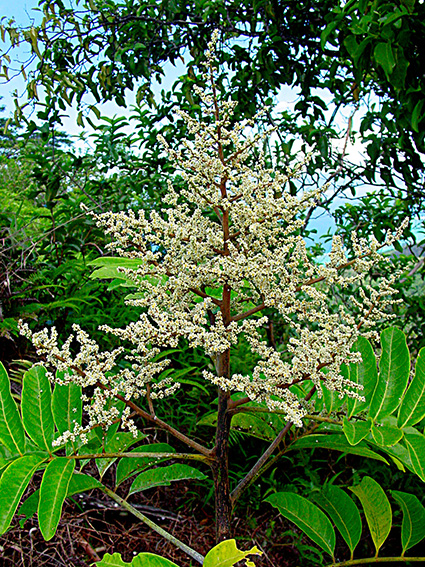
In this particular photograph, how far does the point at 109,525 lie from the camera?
191cm

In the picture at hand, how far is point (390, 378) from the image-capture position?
123 cm

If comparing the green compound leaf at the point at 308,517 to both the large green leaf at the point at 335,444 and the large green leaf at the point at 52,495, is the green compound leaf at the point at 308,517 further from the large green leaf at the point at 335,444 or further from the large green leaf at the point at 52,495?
the large green leaf at the point at 52,495

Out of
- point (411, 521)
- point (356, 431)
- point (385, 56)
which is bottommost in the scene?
point (411, 521)

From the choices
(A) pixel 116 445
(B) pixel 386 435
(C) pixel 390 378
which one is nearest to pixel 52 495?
(A) pixel 116 445

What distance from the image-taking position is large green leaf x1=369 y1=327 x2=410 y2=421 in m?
1.21

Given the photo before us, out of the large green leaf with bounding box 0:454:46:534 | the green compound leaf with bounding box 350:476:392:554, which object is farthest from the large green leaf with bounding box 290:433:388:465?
the large green leaf with bounding box 0:454:46:534

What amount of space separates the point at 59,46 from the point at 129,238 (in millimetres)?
2319

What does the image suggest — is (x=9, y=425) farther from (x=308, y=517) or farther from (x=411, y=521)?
(x=411, y=521)

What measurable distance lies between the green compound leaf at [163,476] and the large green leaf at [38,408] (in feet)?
1.20

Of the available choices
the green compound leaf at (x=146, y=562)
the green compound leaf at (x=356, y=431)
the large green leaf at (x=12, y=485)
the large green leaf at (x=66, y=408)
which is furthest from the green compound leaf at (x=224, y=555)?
the large green leaf at (x=66, y=408)

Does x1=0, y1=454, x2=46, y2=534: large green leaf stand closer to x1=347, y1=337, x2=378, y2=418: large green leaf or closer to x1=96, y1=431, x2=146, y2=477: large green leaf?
x1=96, y1=431, x2=146, y2=477: large green leaf

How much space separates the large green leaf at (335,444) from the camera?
1.32 metres

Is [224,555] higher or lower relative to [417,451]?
lower

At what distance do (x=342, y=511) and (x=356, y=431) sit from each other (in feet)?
2.13
